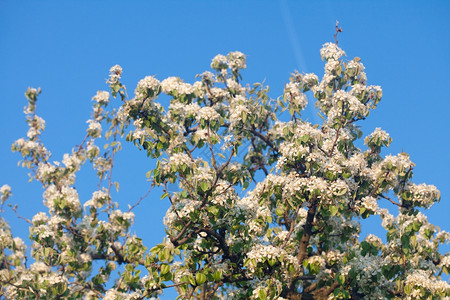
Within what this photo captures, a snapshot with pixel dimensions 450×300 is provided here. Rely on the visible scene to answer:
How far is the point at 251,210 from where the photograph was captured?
11.0m

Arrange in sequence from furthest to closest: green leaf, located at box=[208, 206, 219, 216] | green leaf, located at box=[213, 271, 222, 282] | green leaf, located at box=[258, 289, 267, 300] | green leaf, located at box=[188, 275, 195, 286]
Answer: green leaf, located at box=[213, 271, 222, 282], green leaf, located at box=[188, 275, 195, 286], green leaf, located at box=[258, 289, 267, 300], green leaf, located at box=[208, 206, 219, 216]

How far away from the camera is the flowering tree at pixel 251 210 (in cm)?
1077

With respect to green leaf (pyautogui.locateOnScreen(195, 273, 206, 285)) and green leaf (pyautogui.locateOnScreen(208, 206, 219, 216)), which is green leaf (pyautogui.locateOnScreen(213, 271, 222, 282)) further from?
green leaf (pyautogui.locateOnScreen(208, 206, 219, 216))

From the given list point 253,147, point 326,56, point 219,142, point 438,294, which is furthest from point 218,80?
point 438,294

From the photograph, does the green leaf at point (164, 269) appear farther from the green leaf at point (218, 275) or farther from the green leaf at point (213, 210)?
the green leaf at point (213, 210)

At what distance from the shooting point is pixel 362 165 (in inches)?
506

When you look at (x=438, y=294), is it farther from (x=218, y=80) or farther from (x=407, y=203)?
(x=218, y=80)

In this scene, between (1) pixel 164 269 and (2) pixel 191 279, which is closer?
(1) pixel 164 269

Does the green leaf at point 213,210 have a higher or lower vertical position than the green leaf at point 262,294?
higher

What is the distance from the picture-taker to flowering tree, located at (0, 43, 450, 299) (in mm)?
10773

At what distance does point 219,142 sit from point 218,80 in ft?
19.9

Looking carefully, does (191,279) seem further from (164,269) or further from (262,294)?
(262,294)

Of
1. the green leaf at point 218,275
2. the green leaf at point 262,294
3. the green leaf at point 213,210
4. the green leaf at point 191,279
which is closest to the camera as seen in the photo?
the green leaf at point 213,210

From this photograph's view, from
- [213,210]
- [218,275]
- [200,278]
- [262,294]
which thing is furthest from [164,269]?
[262,294]
